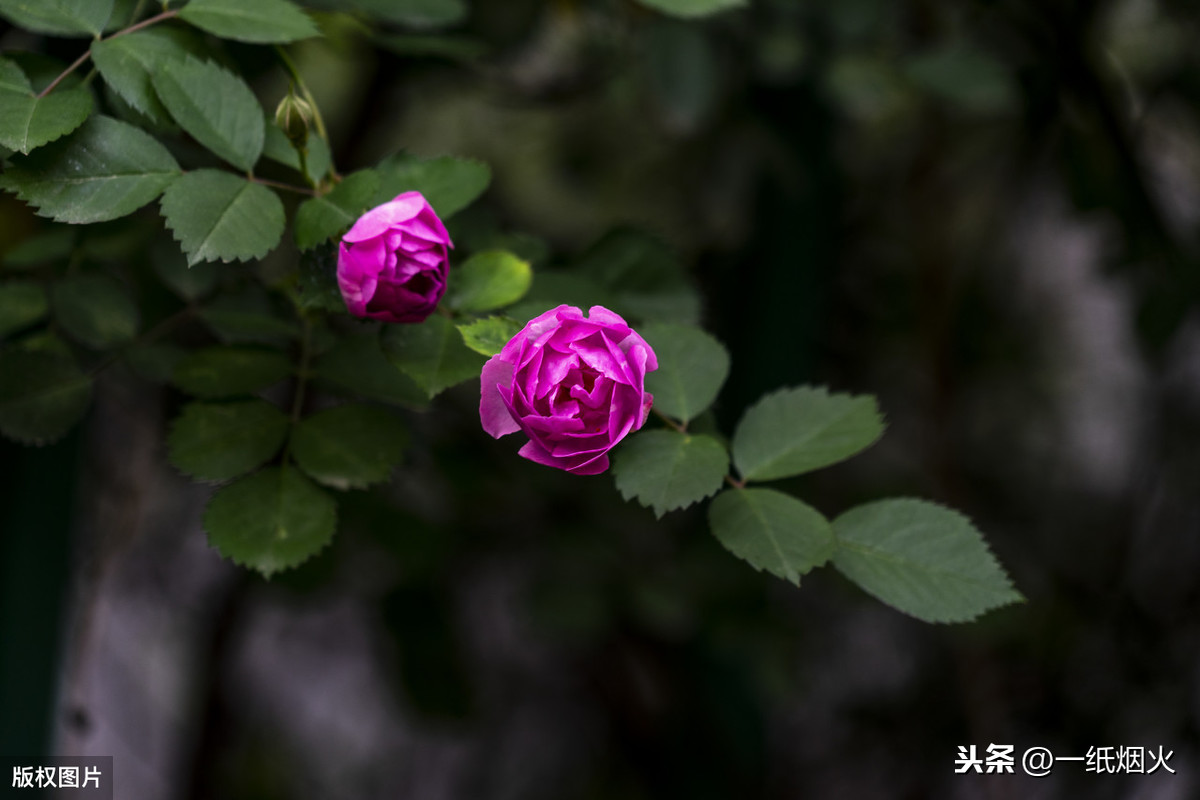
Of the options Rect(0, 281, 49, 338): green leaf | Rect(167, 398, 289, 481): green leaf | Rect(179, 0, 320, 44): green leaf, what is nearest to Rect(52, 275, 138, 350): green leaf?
Rect(0, 281, 49, 338): green leaf

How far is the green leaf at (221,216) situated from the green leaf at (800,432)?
30 cm

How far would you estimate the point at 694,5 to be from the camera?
0.58 meters

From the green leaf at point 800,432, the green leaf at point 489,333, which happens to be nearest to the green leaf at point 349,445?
the green leaf at point 489,333

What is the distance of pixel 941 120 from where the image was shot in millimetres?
1499

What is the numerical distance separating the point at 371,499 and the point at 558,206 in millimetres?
938

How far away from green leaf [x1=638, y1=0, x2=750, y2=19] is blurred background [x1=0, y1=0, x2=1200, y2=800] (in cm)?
17

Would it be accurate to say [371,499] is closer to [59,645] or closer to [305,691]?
[59,645]

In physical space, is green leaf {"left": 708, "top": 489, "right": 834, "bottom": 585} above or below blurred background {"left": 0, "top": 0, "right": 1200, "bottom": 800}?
above

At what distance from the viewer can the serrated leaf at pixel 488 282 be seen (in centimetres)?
51

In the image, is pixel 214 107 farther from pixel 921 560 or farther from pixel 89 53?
pixel 921 560

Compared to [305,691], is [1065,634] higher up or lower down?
higher up

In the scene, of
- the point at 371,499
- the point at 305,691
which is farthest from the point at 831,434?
the point at 305,691

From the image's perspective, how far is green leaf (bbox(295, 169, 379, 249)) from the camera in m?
0.47

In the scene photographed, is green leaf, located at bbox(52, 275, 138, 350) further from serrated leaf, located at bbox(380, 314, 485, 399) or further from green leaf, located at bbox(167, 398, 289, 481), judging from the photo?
serrated leaf, located at bbox(380, 314, 485, 399)
